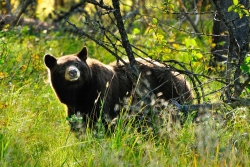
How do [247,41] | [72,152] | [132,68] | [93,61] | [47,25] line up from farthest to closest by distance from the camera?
[47,25]
[93,61]
[132,68]
[247,41]
[72,152]

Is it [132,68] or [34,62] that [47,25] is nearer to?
[34,62]

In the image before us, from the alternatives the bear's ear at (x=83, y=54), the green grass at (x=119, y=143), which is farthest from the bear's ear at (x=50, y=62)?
the green grass at (x=119, y=143)

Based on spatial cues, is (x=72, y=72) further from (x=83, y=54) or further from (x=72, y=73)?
(x=83, y=54)

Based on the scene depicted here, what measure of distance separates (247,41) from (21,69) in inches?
149

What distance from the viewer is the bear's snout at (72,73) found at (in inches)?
290

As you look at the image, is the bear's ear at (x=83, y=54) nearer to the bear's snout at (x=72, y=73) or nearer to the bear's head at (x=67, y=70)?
the bear's head at (x=67, y=70)

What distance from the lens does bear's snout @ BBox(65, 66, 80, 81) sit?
290 inches

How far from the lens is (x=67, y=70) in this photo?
7.50 m

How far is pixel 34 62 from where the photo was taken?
8.79m

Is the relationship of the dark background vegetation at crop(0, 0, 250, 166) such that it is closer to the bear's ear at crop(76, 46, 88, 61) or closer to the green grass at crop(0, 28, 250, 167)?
the green grass at crop(0, 28, 250, 167)

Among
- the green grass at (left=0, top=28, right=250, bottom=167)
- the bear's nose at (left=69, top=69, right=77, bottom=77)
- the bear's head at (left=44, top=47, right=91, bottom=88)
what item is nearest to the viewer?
the green grass at (left=0, top=28, right=250, bottom=167)

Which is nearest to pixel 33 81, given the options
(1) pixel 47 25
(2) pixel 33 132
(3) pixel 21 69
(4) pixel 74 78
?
(3) pixel 21 69

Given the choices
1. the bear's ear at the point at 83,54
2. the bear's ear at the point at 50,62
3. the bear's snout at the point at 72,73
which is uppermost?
the bear's ear at the point at 83,54

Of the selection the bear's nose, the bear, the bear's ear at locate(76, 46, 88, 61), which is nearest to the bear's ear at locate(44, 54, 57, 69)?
the bear
